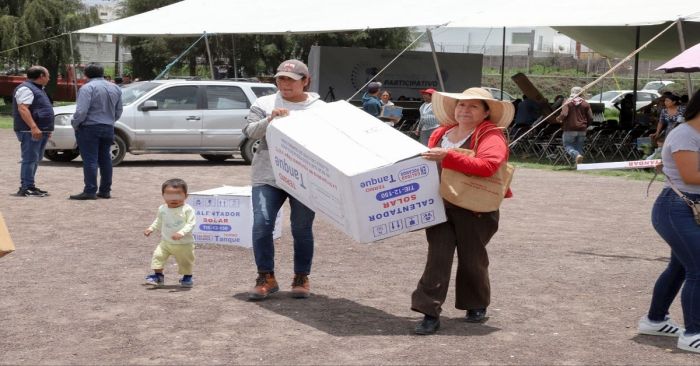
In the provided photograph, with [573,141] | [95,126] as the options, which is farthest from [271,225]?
[573,141]

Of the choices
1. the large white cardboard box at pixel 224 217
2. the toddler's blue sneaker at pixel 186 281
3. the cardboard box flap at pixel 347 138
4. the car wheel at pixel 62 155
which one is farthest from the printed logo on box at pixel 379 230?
the car wheel at pixel 62 155

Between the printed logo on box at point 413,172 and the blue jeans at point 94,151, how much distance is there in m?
7.69

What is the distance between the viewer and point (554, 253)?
9594mm

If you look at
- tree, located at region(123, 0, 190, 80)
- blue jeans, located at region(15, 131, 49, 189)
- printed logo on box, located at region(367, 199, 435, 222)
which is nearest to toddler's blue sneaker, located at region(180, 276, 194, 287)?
printed logo on box, located at region(367, 199, 435, 222)

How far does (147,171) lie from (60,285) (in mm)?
9840

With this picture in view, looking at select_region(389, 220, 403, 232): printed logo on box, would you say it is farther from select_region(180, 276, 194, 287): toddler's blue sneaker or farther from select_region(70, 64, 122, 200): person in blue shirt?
select_region(70, 64, 122, 200): person in blue shirt

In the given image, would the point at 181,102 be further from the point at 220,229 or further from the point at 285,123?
the point at 285,123

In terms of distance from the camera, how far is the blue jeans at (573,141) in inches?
793

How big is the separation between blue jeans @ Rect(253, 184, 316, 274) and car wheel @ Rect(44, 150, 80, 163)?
1229cm

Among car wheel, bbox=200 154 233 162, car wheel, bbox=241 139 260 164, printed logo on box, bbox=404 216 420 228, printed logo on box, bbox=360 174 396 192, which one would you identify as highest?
printed logo on box, bbox=360 174 396 192

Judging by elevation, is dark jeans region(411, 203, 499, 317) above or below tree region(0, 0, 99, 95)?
below

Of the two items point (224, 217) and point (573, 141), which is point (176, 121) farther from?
point (224, 217)

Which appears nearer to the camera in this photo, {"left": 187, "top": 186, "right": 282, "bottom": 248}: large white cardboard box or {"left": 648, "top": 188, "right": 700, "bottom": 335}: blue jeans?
{"left": 648, "top": 188, "right": 700, "bottom": 335}: blue jeans

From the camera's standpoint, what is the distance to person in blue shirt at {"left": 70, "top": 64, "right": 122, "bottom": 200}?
42.0ft
